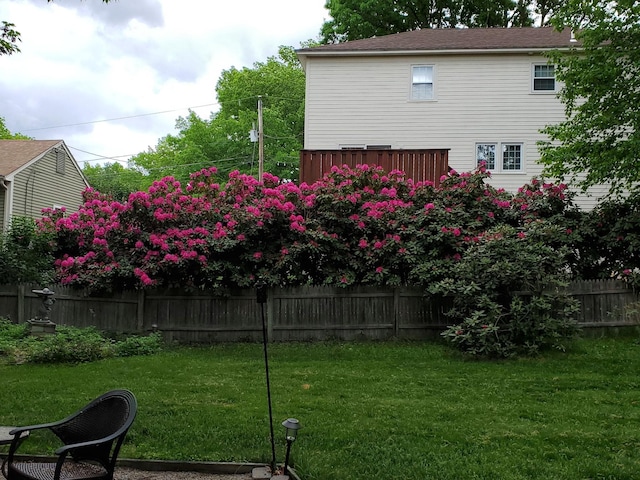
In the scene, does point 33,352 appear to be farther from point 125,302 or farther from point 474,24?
point 474,24

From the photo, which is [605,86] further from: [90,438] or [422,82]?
[90,438]

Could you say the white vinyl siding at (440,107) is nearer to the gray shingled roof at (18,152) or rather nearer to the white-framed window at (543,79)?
the white-framed window at (543,79)

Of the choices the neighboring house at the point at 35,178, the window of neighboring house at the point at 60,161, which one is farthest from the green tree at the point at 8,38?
the window of neighboring house at the point at 60,161

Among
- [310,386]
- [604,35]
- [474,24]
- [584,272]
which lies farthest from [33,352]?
[474,24]

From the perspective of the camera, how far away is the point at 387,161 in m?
14.8

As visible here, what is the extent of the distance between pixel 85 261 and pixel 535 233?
28.8 ft

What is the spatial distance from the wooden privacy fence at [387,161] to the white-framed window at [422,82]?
19.8ft

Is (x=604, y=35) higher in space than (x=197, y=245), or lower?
higher

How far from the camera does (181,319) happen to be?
1237 centimetres

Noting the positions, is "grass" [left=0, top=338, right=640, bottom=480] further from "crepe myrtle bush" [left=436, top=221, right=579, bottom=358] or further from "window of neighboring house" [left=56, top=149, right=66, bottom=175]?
"window of neighboring house" [left=56, top=149, right=66, bottom=175]

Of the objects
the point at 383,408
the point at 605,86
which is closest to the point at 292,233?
the point at 383,408

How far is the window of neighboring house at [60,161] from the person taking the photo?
26266mm

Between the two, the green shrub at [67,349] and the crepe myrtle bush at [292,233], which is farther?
the crepe myrtle bush at [292,233]

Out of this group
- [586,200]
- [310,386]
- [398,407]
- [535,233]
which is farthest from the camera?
[586,200]
